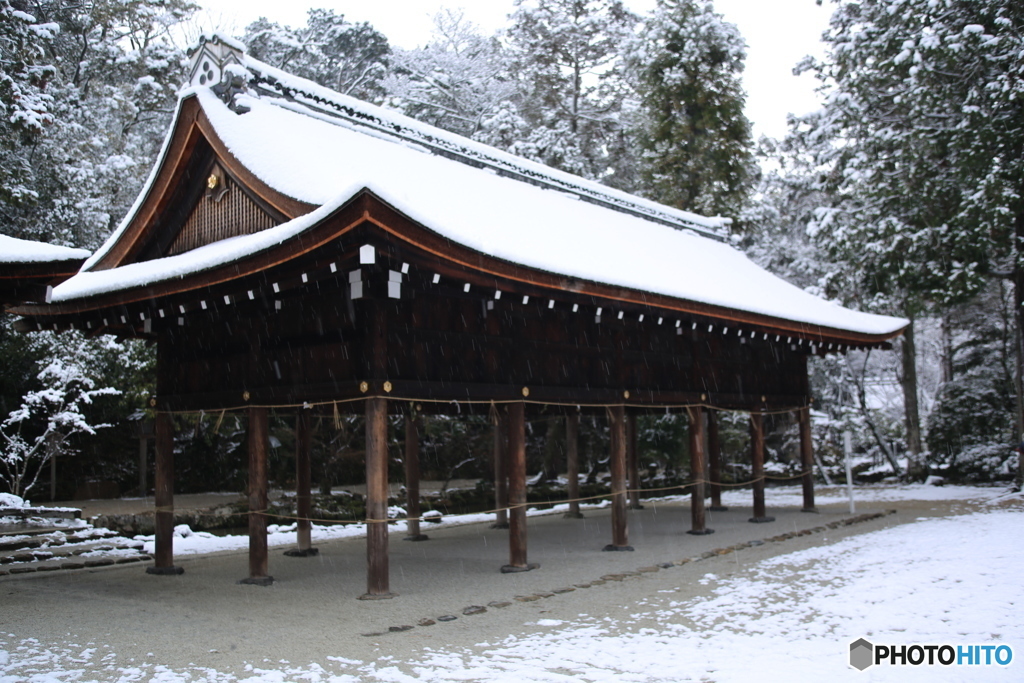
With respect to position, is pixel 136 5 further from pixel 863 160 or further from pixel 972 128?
pixel 972 128

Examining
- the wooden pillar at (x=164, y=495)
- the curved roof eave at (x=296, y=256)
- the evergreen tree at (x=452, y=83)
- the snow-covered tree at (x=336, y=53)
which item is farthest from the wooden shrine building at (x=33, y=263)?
the snow-covered tree at (x=336, y=53)

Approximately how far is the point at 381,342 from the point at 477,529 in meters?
7.68

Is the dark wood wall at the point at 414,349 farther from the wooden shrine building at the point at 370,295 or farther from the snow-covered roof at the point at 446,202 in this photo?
the snow-covered roof at the point at 446,202

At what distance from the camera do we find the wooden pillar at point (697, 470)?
38.0 ft

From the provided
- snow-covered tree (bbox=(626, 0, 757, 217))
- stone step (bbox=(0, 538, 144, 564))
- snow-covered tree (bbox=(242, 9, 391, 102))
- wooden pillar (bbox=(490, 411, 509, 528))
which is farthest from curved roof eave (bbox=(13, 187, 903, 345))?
snow-covered tree (bbox=(242, 9, 391, 102))

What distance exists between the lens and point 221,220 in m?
8.91

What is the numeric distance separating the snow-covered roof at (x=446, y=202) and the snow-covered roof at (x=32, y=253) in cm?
91

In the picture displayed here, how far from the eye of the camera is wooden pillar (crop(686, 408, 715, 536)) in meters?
11.6

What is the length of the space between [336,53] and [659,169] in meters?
15.7

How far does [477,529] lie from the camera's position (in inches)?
554

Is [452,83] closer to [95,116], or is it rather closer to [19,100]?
[95,116]

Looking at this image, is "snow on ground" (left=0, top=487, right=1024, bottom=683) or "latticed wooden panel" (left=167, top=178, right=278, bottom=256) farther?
"latticed wooden panel" (left=167, top=178, right=278, bottom=256)

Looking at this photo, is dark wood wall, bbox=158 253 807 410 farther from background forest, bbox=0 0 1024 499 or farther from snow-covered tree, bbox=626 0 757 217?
snow-covered tree, bbox=626 0 757 217

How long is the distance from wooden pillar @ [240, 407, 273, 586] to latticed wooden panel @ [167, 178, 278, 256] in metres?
2.05
